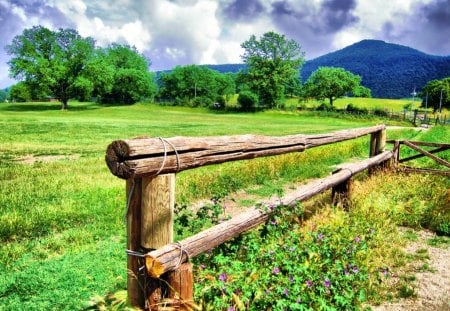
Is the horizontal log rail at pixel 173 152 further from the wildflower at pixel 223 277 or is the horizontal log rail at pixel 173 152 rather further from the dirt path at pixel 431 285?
the dirt path at pixel 431 285

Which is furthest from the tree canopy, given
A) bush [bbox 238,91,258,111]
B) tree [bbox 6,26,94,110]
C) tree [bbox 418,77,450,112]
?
tree [bbox 418,77,450,112]

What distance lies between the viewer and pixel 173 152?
2674 millimetres

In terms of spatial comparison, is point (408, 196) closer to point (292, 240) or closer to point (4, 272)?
point (292, 240)

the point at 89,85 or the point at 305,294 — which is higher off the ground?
the point at 89,85

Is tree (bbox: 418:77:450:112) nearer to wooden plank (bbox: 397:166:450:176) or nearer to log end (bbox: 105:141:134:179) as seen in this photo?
wooden plank (bbox: 397:166:450:176)

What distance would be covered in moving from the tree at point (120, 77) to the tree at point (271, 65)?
2258 centimetres

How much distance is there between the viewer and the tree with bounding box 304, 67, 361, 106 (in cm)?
9400

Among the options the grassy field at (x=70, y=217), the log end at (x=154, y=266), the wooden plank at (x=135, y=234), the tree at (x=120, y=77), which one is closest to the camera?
the log end at (x=154, y=266)

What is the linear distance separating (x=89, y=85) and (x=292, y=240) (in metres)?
62.8

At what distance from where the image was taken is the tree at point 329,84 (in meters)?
94.0

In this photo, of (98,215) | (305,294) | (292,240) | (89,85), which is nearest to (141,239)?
(305,294)

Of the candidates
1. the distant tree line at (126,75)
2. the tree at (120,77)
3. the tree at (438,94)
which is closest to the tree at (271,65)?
the distant tree line at (126,75)

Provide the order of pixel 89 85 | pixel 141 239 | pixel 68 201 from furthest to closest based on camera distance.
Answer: pixel 89 85, pixel 68 201, pixel 141 239

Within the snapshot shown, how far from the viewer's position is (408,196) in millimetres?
7504
